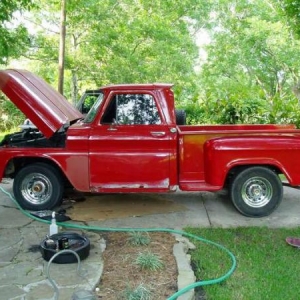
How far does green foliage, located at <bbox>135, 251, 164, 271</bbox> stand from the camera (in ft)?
13.2

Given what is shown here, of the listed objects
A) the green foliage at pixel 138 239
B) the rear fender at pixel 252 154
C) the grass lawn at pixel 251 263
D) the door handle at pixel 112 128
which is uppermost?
the door handle at pixel 112 128

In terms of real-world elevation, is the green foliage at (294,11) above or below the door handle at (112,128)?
above

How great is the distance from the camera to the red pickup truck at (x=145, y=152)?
574cm

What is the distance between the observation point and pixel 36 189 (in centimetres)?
622

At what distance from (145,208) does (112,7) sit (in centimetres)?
1062

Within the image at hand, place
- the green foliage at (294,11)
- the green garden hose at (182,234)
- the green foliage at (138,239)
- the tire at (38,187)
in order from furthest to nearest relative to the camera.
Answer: the green foliage at (294,11), the tire at (38,187), the green foliage at (138,239), the green garden hose at (182,234)

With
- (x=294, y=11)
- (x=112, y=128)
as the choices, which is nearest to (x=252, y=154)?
(x=112, y=128)

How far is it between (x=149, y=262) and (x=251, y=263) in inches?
43.0

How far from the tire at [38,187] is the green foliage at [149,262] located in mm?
2426

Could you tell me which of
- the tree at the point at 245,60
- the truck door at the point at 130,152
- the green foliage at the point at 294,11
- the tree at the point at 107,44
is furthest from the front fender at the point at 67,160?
the tree at the point at 245,60

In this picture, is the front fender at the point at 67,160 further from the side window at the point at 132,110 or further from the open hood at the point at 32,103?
the side window at the point at 132,110

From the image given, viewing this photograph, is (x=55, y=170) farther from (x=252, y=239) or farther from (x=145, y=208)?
(x=252, y=239)

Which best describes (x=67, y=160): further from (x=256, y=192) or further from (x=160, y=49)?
Answer: (x=160, y=49)

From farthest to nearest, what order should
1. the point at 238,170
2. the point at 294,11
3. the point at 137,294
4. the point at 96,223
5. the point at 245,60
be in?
1. the point at 245,60
2. the point at 294,11
3. the point at 238,170
4. the point at 96,223
5. the point at 137,294
